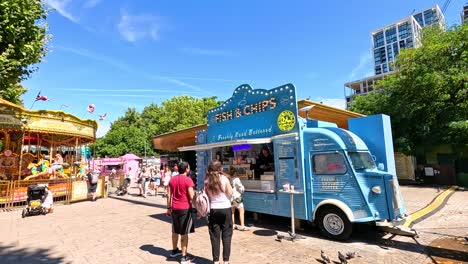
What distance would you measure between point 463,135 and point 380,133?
12118 millimetres

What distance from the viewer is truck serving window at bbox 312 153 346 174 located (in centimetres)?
632

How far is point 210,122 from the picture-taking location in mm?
10078

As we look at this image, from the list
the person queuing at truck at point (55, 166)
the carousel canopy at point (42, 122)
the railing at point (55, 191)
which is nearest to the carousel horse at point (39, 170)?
the person queuing at truck at point (55, 166)

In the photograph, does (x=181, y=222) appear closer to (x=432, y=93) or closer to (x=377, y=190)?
(x=377, y=190)

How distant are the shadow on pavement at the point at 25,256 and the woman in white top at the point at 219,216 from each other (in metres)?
3.09

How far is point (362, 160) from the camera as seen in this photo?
6.48 m

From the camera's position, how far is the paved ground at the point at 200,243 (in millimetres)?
5209

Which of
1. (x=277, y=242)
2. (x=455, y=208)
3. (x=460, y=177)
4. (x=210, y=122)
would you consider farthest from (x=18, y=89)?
(x=460, y=177)

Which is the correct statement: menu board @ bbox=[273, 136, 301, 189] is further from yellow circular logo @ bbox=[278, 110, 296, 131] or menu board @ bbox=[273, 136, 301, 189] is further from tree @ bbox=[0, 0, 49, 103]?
tree @ bbox=[0, 0, 49, 103]

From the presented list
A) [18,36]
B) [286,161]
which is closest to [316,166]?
[286,161]

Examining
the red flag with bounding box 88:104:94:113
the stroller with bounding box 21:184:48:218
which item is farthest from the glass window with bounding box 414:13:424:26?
the stroller with bounding box 21:184:48:218

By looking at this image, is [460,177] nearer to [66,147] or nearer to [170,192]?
[170,192]

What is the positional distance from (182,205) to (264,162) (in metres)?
3.85

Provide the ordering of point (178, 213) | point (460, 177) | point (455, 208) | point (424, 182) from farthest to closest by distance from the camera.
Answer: point (424, 182)
point (460, 177)
point (455, 208)
point (178, 213)
